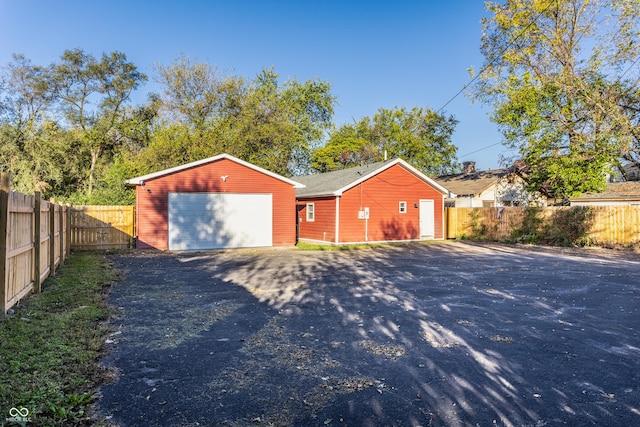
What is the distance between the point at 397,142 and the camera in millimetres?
39188

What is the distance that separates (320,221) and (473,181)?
16.1 meters

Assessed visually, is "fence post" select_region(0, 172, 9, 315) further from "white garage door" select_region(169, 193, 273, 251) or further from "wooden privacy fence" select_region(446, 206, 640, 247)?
"wooden privacy fence" select_region(446, 206, 640, 247)

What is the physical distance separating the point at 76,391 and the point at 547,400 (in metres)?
3.80

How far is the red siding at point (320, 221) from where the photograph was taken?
19.1 meters

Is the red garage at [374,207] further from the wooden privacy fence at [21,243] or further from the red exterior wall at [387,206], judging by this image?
the wooden privacy fence at [21,243]

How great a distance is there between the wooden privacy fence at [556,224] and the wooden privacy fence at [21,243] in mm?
19102

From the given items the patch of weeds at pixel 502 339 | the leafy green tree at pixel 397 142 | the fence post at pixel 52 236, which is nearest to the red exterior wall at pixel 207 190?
the fence post at pixel 52 236

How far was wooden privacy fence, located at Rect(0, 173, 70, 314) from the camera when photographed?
16.8 ft

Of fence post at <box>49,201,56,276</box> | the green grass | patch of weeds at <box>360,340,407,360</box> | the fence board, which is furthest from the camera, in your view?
the fence board

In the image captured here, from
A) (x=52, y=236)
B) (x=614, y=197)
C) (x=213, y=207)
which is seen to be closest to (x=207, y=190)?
(x=213, y=207)

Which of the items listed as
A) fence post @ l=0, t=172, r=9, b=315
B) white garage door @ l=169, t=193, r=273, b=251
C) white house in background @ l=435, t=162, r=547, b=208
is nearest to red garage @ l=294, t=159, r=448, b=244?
white garage door @ l=169, t=193, r=273, b=251

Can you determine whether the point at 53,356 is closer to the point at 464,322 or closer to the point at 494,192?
the point at 464,322

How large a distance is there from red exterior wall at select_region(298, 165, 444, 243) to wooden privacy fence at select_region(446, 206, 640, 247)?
2065 millimetres

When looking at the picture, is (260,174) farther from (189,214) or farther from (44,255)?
(44,255)
